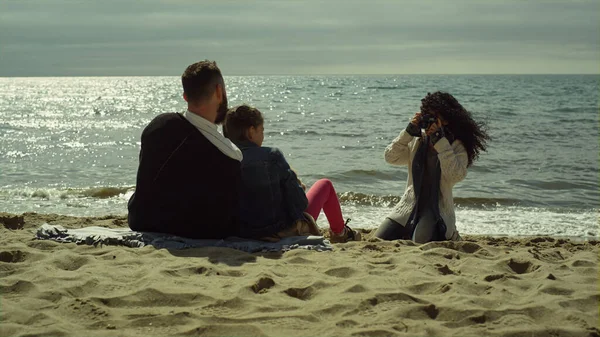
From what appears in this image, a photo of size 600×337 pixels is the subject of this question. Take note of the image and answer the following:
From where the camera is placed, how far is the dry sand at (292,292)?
11.0 ft

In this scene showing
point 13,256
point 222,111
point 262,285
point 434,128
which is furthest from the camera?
point 434,128

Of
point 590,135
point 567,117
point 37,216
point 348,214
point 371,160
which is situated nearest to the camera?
point 37,216

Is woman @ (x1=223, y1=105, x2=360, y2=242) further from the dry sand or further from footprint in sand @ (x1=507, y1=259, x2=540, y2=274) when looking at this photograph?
footprint in sand @ (x1=507, y1=259, x2=540, y2=274)

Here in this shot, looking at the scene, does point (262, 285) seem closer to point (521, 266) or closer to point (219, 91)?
point (219, 91)

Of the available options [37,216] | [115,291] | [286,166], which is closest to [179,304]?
[115,291]

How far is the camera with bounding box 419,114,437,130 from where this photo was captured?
19.4ft

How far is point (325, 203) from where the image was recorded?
5980mm

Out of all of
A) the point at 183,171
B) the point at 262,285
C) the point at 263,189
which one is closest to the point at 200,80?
the point at 183,171

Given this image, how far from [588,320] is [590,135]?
17.7m

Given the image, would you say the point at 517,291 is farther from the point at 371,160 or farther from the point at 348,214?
the point at 371,160

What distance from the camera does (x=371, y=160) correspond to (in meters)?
14.4

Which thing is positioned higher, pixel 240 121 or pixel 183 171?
pixel 240 121

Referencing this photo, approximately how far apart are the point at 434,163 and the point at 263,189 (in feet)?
5.98

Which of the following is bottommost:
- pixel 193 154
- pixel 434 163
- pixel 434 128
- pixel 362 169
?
pixel 362 169
